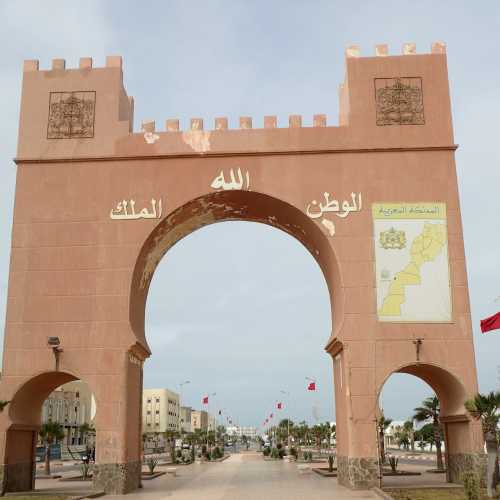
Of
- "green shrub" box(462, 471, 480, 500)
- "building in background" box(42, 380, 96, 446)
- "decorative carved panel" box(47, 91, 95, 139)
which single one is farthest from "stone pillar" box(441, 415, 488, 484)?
"building in background" box(42, 380, 96, 446)

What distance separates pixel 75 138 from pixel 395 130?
937 centimetres

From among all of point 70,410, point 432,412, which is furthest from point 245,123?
point 70,410

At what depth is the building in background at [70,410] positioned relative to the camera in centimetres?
5912

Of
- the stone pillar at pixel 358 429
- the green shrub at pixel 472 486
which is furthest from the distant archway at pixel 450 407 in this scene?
the green shrub at pixel 472 486

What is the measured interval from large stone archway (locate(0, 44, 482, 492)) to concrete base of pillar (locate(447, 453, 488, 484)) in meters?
0.11

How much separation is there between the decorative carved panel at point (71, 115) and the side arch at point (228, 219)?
12.0 ft

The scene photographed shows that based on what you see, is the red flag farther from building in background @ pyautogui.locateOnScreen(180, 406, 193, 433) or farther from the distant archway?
building in background @ pyautogui.locateOnScreen(180, 406, 193, 433)

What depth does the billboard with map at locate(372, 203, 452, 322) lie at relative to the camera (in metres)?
17.5

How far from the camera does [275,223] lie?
20.7 meters

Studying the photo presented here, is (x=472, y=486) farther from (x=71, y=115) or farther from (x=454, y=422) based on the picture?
(x=71, y=115)

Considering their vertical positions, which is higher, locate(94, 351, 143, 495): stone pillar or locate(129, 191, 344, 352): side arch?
locate(129, 191, 344, 352): side arch

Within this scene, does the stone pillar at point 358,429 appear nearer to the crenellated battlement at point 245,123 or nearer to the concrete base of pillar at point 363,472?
the concrete base of pillar at point 363,472

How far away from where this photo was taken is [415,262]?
58.2 feet

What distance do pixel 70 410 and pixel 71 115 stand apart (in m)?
50.2
